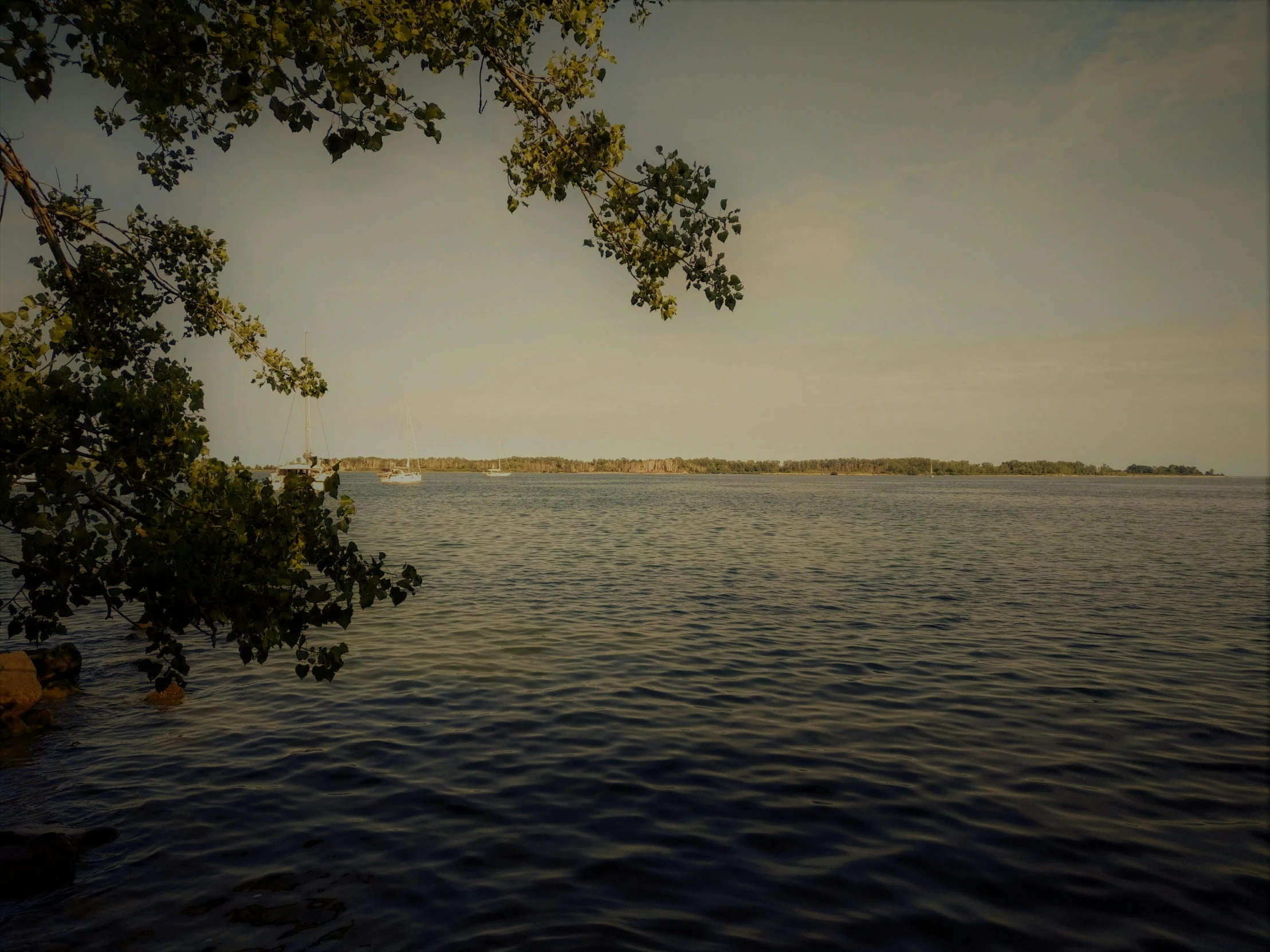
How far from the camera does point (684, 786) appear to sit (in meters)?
10.7

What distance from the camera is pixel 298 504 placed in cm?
702

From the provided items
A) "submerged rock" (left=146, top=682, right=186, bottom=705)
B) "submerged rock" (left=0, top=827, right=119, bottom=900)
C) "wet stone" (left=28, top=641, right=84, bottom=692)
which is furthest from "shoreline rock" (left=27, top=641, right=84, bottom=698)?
"submerged rock" (left=0, top=827, right=119, bottom=900)

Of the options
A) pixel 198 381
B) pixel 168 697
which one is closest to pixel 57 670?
pixel 168 697

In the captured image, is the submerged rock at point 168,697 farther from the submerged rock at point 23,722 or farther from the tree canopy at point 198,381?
the tree canopy at point 198,381

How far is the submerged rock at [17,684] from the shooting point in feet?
45.2

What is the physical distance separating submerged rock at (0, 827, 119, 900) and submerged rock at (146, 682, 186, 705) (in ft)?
22.4

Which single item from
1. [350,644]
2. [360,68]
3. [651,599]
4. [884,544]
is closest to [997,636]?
[651,599]

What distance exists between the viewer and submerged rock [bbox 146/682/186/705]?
1537cm

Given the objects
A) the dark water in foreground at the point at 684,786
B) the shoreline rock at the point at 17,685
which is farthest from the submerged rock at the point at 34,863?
the shoreline rock at the point at 17,685

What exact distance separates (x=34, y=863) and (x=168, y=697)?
8.09 metres

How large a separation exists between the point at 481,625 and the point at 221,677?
24.2 feet

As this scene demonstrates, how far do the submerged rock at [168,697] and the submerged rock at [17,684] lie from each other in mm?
1910

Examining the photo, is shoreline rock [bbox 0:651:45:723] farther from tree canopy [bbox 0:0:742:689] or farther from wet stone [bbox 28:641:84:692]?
tree canopy [bbox 0:0:742:689]

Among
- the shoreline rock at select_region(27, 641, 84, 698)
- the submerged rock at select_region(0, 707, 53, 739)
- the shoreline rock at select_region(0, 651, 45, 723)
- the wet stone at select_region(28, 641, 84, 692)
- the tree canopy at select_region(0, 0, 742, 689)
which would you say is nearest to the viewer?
the tree canopy at select_region(0, 0, 742, 689)
